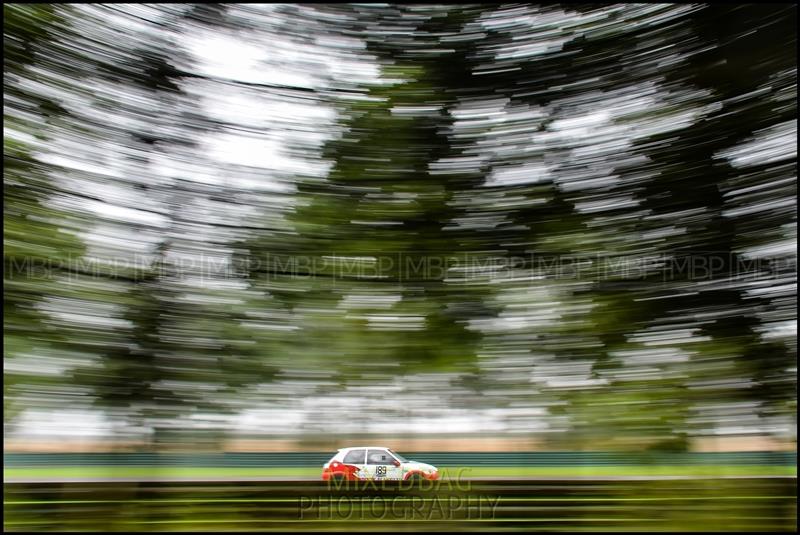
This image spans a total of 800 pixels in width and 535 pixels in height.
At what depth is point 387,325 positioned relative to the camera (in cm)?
193

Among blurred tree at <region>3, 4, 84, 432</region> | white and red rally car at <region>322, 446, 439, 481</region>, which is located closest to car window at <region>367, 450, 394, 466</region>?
white and red rally car at <region>322, 446, 439, 481</region>

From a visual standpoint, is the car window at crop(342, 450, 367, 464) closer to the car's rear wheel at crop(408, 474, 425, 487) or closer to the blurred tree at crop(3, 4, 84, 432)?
the car's rear wheel at crop(408, 474, 425, 487)

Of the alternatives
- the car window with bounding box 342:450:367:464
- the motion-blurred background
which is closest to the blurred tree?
the motion-blurred background

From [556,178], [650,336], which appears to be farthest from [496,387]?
[556,178]

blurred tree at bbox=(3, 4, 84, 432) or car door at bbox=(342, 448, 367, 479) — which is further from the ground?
blurred tree at bbox=(3, 4, 84, 432)

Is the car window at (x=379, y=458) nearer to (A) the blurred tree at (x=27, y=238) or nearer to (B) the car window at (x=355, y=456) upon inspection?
(B) the car window at (x=355, y=456)

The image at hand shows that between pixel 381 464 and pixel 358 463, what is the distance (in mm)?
91

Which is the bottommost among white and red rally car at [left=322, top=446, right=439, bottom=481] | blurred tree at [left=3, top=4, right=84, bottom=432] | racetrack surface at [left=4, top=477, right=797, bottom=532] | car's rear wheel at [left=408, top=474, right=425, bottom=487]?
racetrack surface at [left=4, top=477, right=797, bottom=532]

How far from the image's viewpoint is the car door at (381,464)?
1.89m

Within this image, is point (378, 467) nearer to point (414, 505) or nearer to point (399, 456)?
point (399, 456)

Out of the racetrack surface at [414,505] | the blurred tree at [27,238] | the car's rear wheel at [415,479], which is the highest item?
the blurred tree at [27,238]

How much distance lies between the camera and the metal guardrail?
1.83 m

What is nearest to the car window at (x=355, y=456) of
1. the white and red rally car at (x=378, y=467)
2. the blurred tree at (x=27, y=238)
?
the white and red rally car at (x=378, y=467)

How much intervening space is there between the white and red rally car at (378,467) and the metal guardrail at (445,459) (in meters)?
0.04
